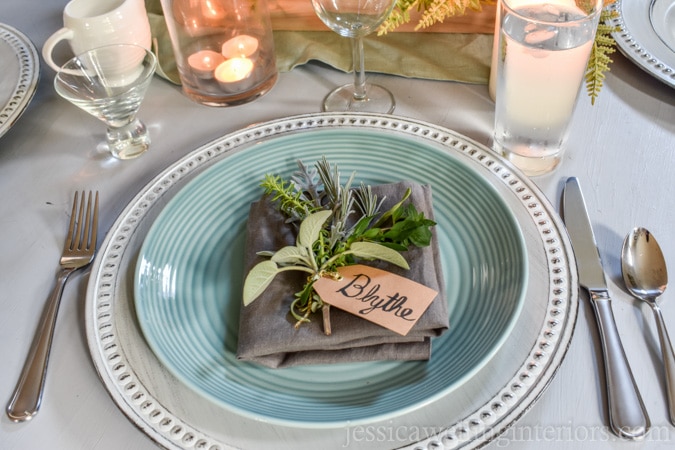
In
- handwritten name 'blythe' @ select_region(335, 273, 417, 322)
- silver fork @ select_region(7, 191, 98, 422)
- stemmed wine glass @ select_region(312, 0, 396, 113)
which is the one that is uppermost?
stemmed wine glass @ select_region(312, 0, 396, 113)

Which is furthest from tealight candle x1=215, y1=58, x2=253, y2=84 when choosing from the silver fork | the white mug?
the silver fork

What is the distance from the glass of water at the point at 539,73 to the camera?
2.00ft

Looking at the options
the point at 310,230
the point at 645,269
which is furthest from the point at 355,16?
the point at 645,269

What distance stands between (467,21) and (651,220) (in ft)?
1.27

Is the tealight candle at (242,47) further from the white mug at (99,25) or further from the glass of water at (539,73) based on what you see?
the glass of water at (539,73)

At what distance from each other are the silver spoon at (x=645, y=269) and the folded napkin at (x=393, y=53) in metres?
0.32

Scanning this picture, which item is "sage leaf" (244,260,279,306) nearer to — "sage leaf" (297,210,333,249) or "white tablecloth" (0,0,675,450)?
"sage leaf" (297,210,333,249)

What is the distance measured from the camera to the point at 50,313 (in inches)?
23.7

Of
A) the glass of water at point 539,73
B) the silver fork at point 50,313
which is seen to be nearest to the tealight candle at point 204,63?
the silver fork at point 50,313

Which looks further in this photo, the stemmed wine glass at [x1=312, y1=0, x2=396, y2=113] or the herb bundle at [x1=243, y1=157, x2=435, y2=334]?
the stemmed wine glass at [x1=312, y1=0, x2=396, y2=113]

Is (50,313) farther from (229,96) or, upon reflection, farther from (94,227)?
(229,96)

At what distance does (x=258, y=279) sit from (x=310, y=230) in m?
0.06

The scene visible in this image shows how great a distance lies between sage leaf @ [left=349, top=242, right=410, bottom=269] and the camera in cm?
54

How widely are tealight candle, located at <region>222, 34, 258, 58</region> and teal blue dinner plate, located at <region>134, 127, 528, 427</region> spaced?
0.19 meters
